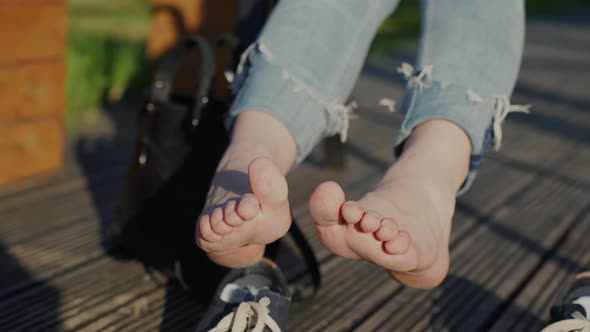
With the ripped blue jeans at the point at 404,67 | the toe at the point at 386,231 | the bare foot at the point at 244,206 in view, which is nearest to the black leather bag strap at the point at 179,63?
the ripped blue jeans at the point at 404,67

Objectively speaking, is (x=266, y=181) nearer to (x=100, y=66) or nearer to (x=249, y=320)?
(x=249, y=320)

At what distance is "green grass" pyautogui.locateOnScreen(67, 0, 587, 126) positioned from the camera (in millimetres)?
2467

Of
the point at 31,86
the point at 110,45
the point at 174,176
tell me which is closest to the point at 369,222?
the point at 174,176

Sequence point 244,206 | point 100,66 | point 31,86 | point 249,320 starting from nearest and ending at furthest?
point 244,206 → point 249,320 → point 31,86 → point 100,66

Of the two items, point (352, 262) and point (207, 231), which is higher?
point (207, 231)

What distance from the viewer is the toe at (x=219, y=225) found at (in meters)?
0.82

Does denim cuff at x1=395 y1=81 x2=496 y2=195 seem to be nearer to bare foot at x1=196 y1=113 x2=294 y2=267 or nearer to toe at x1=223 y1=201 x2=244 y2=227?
bare foot at x1=196 y1=113 x2=294 y2=267

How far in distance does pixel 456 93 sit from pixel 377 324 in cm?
39

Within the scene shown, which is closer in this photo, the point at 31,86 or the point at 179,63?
the point at 179,63

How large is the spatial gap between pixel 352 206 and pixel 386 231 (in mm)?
49

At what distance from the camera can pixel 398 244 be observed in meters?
0.82

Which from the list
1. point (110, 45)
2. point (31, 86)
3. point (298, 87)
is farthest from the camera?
point (110, 45)

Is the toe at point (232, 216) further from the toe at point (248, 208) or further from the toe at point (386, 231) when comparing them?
the toe at point (386, 231)

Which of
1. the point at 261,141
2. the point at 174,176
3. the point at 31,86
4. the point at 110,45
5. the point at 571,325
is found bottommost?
the point at 110,45
